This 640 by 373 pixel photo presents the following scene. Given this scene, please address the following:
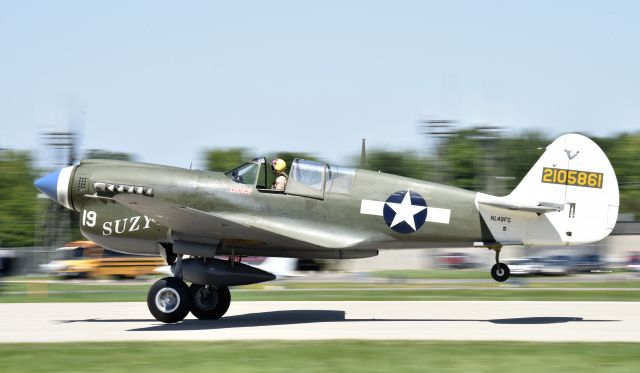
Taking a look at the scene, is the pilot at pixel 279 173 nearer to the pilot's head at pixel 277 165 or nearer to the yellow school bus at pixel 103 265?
the pilot's head at pixel 277 165

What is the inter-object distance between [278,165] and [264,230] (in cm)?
118

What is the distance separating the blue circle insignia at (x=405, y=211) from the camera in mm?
14258

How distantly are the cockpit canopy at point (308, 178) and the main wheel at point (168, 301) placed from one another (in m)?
2.08

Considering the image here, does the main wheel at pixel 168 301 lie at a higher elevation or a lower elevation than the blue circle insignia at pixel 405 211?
lower

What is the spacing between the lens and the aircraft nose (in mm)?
14883

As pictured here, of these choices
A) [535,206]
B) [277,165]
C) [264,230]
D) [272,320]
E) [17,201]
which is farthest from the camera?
[17,201]

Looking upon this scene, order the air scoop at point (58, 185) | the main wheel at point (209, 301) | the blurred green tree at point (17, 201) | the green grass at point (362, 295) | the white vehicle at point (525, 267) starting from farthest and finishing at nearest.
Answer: the blurred green tree at point (17, 201), the white vehicle at point (525, 267), the green grass at point (362, 295), the main wheel at point (209, 301), the air scoop at point (58, 185)

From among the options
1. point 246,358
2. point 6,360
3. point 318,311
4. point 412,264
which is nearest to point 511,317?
point 318,311

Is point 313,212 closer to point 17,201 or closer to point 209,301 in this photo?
point 209,301

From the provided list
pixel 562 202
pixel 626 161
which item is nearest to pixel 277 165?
pixel 562 202

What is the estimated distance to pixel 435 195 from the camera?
1427 centimetres

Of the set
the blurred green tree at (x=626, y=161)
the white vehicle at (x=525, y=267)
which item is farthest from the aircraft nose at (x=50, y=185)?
the blurred green tree at (x=626, y=161)

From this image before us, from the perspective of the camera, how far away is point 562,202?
1388 cm

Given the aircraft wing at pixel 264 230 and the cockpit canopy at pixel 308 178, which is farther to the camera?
the cockpit canopy at pixel 308 178
